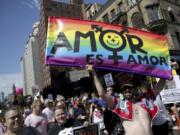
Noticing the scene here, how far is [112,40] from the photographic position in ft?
18.5

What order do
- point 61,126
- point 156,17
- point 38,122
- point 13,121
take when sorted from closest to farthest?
1. point 13,121
2. point 61,126
3. point 38,122
4. point 156,17

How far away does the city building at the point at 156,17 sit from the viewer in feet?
95.2

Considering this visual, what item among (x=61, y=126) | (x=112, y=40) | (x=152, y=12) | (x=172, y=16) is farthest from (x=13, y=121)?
(x=172, y=16)

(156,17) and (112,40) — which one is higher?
(156,17)

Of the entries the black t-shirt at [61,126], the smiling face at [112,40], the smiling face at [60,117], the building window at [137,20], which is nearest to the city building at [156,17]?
the building window at [137,20]

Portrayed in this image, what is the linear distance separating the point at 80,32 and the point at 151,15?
83.3 ft

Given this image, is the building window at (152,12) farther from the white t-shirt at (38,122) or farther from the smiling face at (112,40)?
the smiling face at (112,40)

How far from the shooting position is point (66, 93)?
2143 inches

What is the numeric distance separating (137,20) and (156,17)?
2400mm

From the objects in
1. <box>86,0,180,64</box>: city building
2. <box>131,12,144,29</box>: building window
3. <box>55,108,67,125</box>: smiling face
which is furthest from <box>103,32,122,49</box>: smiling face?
<box>131,12,144,29</box>: building window

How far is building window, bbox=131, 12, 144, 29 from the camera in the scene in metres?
30.8

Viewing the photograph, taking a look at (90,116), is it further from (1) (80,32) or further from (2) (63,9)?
(2) (63,9)

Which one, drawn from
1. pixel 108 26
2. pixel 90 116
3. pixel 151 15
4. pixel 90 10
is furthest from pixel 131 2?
pixel 108 26

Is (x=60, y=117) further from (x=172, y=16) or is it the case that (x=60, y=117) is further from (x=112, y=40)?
(x=172, y=16)
